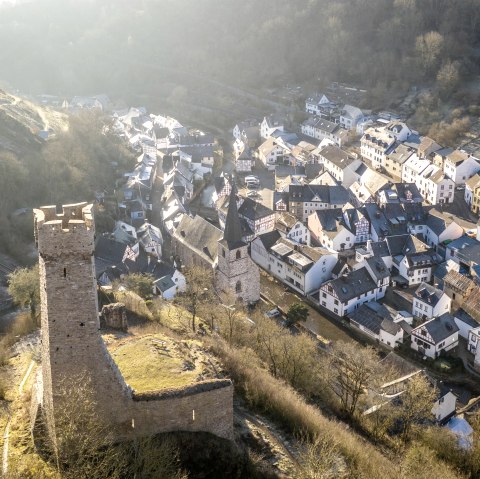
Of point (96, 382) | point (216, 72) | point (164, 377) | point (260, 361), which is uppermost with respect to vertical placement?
point (216, 72)

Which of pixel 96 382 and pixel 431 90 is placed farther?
pixel 431 90

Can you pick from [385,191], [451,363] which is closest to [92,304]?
[451,363]

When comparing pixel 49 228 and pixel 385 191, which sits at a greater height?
pixel 49 228

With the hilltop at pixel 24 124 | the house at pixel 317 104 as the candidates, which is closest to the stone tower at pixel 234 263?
the hilltop at pixel 24 124

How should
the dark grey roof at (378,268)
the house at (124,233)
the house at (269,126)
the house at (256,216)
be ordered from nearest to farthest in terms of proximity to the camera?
the dark grey roof at (378,268)
the house at (124,233)
the house at (256,216)
the house at (269,126)

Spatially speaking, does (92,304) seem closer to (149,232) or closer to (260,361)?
(260,361)

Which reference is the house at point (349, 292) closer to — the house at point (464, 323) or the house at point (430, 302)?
the house at point (430, 302)
